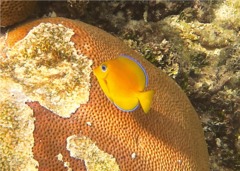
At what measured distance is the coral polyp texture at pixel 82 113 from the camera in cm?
239

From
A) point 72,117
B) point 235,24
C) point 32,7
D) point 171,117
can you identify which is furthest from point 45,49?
point 235,24

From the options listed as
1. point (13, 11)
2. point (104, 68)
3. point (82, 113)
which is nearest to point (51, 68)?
point (82, 113)

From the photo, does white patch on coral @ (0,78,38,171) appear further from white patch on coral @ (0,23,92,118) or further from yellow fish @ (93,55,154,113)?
yellow fish @ (93,55,154,113)

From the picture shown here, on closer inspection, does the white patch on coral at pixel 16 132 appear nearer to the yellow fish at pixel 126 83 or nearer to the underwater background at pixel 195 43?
the yellow fish at pixel 126 83

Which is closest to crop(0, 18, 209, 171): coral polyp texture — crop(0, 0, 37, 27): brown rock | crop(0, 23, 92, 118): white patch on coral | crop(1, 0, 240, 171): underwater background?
crop(0, 23, 92, 118): white patch on coral

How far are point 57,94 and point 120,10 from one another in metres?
1.86

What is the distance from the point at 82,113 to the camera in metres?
2.46

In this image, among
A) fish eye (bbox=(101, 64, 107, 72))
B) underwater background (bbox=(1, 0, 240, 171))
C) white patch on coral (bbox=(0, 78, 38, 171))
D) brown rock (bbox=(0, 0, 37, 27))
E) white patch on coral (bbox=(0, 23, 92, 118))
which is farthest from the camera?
underwater background (bbox=(1, 0, 240, 171))

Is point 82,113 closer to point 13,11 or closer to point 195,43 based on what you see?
point 13,11

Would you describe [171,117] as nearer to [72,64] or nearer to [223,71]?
Answer: [72,64]

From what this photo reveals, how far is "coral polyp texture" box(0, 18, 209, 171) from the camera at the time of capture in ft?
7.86

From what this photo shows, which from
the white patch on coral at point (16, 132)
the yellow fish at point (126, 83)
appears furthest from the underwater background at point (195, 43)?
the yellow fish at point (126, 83)

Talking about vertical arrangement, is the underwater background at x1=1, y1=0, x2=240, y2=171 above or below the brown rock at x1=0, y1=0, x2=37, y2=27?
below

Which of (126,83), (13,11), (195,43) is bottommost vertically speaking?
(195,43)
